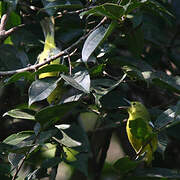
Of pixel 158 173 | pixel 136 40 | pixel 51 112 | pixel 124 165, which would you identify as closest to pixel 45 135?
pixel 51 112

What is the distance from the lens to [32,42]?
133cm

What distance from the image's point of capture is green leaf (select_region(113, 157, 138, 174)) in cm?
97

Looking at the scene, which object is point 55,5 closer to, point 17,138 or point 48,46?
point 48,46

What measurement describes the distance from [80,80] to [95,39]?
12 cm

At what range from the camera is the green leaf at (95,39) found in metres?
0.98

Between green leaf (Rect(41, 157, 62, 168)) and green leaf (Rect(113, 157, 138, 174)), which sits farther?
green leaf (Rect(41, 157, 62, 168))

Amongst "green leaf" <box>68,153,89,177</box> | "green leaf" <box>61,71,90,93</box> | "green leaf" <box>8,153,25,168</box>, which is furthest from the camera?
"green leaf" <box>68,153,89,177</box>

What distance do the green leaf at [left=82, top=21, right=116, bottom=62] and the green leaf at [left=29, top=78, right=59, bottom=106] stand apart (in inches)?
3.9

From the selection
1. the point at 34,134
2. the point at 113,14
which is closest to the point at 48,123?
the point at 34,134

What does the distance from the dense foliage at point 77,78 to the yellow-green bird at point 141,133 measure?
38 mm

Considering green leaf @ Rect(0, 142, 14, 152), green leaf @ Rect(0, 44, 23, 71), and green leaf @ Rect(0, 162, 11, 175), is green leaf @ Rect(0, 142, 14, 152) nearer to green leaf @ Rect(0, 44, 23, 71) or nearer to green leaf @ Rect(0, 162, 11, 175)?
green leaf @ Rect(0, 162, 11, 175)

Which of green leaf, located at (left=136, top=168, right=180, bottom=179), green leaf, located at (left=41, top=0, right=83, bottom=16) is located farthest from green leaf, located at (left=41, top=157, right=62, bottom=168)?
green leaf, located at (left=41, top=0, right=83, bottom=16)

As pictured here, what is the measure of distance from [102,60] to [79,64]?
0.09 m

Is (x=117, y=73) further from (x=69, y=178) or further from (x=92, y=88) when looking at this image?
(x=69, y=178)
